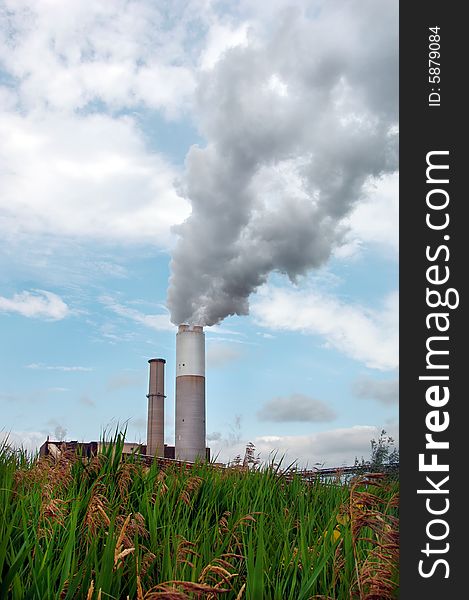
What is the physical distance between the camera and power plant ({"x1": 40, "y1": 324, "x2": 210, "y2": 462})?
2802 centimetres

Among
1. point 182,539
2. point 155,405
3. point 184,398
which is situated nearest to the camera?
point 182,539

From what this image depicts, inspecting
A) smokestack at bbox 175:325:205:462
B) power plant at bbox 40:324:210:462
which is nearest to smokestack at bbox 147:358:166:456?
power plant at bbox 40:324:210:462

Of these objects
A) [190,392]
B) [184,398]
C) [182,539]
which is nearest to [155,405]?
[184,398]

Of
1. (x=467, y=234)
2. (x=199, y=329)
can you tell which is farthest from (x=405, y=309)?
(x=199, y=329)

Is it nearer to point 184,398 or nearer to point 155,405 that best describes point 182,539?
point 184,398

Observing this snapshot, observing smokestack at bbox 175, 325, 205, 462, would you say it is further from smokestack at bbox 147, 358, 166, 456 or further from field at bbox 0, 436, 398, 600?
field at bbox 0, 436, 398, 600

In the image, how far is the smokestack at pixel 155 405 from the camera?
2947 centimetres

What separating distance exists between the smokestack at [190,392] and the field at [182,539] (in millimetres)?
19398

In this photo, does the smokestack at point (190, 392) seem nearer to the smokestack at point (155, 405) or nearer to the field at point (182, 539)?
the smokestack at point (155, 405)

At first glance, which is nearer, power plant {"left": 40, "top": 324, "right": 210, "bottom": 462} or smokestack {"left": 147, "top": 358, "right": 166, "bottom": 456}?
power plant {"left": 40, "top": 324, "right": 210, "bottom": 462}

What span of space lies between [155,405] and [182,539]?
25388mm

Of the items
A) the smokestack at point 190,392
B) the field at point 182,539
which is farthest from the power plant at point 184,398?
the field at point 182,539

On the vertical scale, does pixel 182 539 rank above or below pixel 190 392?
below

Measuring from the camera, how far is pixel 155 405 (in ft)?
96.6
